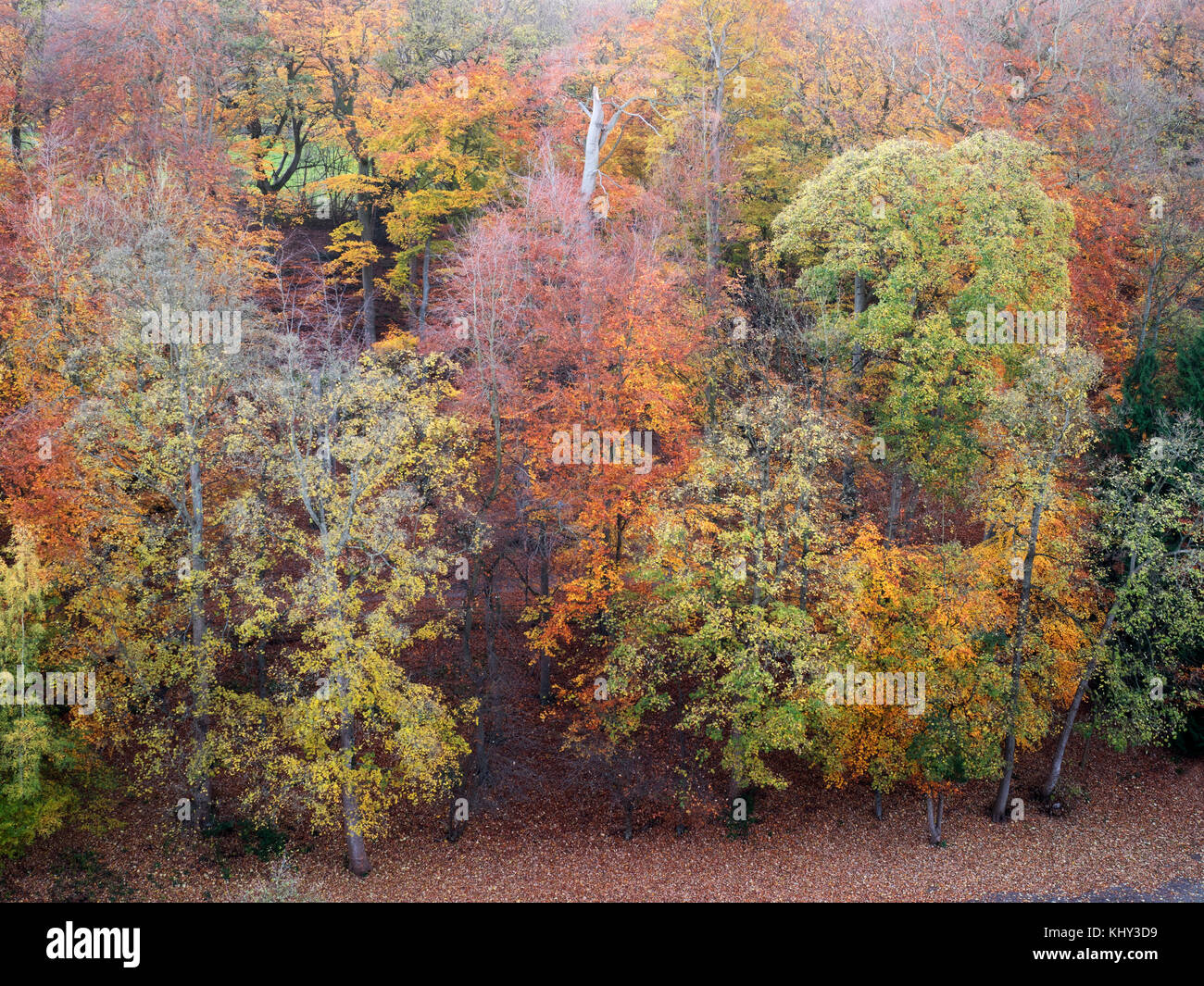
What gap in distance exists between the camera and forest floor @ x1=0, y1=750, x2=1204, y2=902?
22.2 m

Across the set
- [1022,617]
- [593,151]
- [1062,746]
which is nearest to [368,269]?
[593,151]

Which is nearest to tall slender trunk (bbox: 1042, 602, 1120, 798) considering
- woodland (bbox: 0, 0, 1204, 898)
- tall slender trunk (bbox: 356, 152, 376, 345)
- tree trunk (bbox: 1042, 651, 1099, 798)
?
tree trunk (bbox: 1042, 651, 1099, 798)

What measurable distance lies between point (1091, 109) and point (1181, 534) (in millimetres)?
16330

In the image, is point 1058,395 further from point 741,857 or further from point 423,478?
point 423,478

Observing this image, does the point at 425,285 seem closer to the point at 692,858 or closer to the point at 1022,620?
the point at 692,858

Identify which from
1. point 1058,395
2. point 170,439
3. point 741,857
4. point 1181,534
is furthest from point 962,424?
point 170,439

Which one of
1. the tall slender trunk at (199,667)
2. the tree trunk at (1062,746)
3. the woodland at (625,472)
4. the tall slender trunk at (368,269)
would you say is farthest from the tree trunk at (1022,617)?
the tall slender trunk at (368,269)

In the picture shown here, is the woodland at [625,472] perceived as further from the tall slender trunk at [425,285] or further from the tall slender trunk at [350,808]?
the tall slender trunk at [425,285]

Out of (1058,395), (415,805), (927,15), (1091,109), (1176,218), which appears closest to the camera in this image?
(1058,395)

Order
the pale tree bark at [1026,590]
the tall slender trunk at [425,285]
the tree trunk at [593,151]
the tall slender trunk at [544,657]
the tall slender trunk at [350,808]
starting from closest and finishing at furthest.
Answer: the tall slender trunk at [350,808], the pale tree bark at [1026,590], the tall slender trunk at [544,657], the tree trunk at [593,151], the tall slender trunk at [425,285]

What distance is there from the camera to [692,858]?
947 inches

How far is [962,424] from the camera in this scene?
87.9 feet

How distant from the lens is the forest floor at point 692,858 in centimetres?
2223

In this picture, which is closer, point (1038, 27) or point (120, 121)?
point (120, 121)
